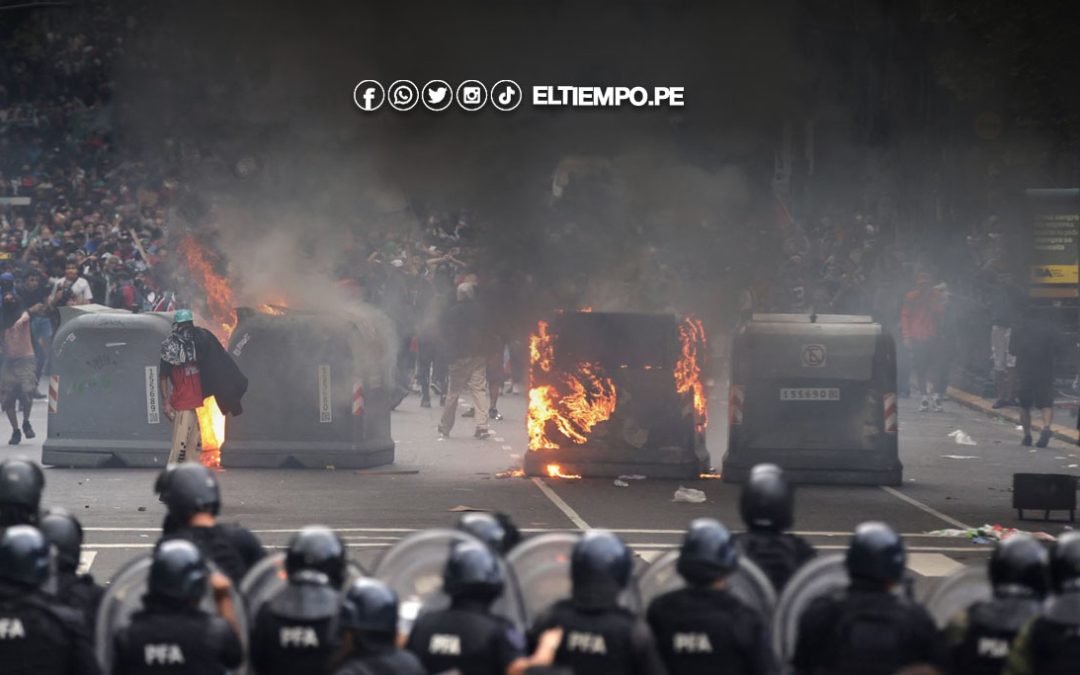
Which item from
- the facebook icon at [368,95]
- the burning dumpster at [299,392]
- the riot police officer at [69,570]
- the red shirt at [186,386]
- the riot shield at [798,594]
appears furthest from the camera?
the facebook icon at [368,95]

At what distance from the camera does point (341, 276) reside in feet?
74.5

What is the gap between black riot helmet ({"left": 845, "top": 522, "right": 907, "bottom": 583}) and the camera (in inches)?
271

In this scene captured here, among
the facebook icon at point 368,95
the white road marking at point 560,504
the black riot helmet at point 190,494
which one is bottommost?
the white road marking at point 560,504

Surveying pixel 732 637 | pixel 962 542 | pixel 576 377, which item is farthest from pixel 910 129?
pixel 732 637

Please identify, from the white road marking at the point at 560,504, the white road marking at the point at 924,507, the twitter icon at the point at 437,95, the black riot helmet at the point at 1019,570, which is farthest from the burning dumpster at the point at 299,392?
the black riot helmet at the point at 1019,570

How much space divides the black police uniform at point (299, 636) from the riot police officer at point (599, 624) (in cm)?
70

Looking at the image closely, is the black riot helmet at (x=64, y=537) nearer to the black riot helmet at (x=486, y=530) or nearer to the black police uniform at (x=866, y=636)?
the black riot helmet at (x=486, y=530)

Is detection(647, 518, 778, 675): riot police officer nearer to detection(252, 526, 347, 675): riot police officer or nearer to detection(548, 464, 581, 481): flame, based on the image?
detection(252, 526, 347, 675): riot police officer

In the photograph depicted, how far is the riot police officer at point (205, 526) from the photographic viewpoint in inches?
320

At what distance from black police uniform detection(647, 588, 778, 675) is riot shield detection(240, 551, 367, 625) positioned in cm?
130

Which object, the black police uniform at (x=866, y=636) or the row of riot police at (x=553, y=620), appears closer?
the row of riot police at (x=553, y=620)

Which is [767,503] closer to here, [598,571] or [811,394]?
[598,571]

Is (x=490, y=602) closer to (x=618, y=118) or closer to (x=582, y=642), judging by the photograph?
(x=582, y=642)

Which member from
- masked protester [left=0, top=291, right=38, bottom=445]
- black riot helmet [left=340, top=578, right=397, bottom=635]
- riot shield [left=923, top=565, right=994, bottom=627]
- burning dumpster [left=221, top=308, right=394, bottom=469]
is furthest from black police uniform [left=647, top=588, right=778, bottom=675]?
masked protester [left=0, top=291, right=38, bottom=445]
